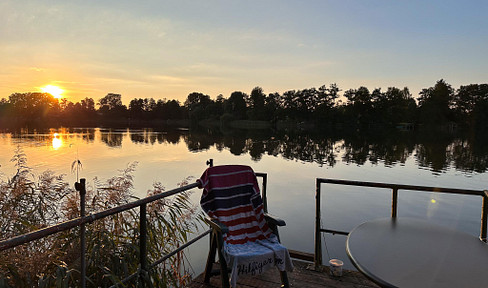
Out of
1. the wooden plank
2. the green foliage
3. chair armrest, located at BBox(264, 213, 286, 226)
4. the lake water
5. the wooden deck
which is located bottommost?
the lake water

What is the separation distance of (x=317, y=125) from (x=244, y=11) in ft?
226

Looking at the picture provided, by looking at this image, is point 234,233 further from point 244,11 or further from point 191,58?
point 191,58

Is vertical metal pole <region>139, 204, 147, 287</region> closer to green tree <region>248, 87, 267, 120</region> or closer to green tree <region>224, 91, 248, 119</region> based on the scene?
green tree <region>248, 87, 267, 120</region>

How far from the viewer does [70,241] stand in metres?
2.95

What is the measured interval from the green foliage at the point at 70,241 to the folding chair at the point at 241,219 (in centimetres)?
75

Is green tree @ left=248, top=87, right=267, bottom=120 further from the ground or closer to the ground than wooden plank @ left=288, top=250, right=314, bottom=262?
further from the ground

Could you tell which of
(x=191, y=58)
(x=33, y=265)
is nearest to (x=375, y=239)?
(x=33, y=265)

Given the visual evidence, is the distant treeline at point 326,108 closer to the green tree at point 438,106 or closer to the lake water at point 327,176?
the green tree at point 438,106

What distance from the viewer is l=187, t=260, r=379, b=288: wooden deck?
2.92m

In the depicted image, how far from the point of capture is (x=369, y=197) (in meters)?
11.8

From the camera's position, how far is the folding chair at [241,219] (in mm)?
2543

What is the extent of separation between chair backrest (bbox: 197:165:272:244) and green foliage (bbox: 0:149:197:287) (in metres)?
0.81

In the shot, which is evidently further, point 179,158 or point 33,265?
point 179,158

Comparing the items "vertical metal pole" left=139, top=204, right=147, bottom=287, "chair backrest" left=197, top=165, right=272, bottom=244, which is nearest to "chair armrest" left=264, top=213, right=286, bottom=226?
"chair backrest" left=197, top=165, right=272, bottom=244
